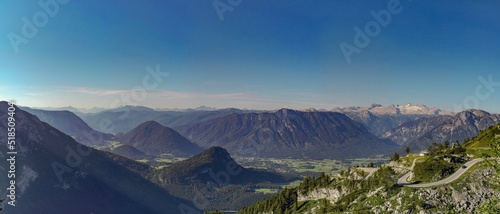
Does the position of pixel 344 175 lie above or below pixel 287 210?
above

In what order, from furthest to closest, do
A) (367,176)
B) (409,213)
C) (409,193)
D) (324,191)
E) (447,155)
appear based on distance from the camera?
(324,191), (367,176), (447,155), (409,193), (409,213)

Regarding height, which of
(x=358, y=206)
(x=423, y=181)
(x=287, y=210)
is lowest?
(x=287, y=210)

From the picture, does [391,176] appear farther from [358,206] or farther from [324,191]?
[324,191]

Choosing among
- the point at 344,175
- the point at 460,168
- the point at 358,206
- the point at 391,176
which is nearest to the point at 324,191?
the point at 344,175

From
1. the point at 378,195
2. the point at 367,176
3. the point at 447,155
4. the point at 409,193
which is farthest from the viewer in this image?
the point at 367,176

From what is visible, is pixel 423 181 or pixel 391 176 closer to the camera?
pixel 423 181

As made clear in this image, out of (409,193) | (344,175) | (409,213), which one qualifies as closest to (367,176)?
(344,175)

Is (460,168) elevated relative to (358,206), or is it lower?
elevated

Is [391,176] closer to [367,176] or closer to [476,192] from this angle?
[367,176]

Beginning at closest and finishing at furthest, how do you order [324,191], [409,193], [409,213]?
[409,213], [409,193], [324,191]
